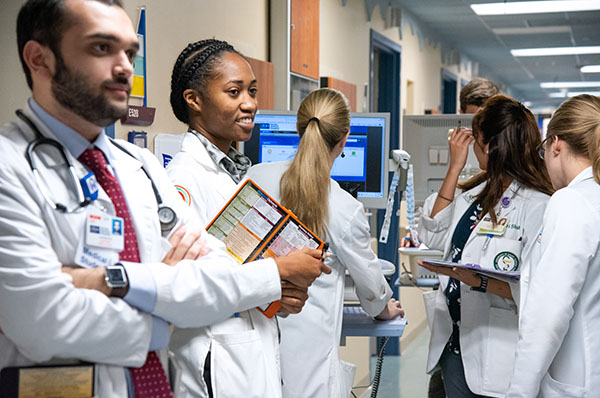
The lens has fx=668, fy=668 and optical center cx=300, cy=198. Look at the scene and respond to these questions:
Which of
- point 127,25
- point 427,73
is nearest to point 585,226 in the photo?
point 127,25

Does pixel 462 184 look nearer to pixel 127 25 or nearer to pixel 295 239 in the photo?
pixel 295 239

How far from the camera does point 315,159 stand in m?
1.99

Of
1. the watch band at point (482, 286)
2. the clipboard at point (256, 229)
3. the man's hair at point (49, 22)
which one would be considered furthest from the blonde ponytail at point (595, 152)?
the man's hair at point (49, 22)

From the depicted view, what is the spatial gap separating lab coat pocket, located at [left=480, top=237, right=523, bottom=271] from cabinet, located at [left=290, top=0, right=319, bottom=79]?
6.32 ft

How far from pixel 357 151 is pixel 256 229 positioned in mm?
1414

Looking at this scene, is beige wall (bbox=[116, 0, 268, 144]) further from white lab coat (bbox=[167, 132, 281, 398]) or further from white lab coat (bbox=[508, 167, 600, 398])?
white lab coat (bbox=[508, 167, 600, 398])

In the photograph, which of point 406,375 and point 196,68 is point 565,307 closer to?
point 196,68

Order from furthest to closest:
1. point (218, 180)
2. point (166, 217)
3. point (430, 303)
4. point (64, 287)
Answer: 1. point (430, 303)
2. point (218, 180)
3. point (166, 217)
4. point (64, 287)

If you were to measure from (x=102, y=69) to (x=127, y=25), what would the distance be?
11 cm

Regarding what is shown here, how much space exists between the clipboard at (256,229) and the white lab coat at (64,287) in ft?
1.01

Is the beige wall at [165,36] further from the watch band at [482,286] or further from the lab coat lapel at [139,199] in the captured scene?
the watch band at [482,286]

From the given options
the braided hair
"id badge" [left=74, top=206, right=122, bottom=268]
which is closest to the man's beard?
"id badge" [left=74, top=206, right=122, bottom=268]

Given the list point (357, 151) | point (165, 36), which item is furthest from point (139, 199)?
point (357, 151)

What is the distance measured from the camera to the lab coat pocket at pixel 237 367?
1418 mm
